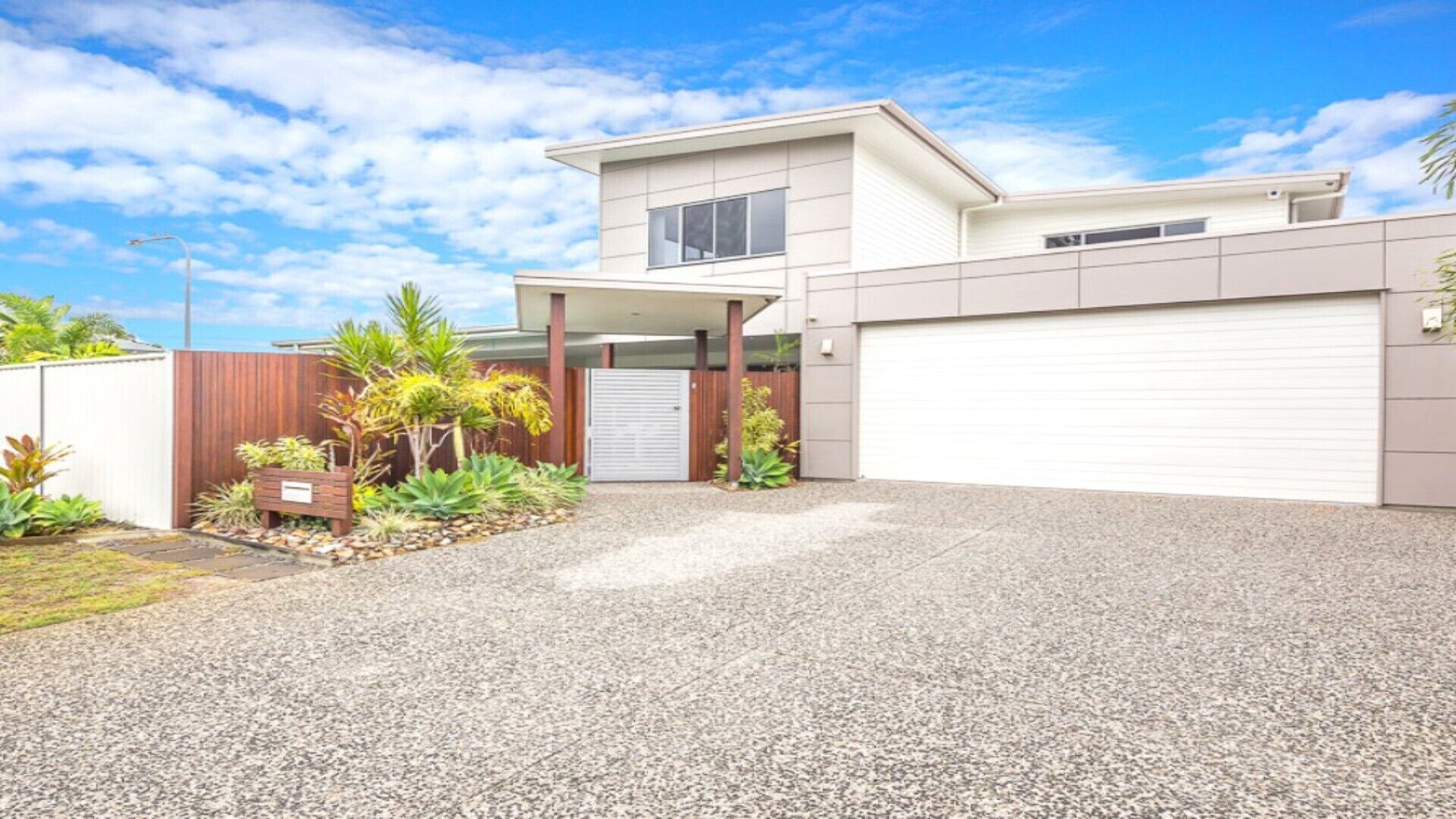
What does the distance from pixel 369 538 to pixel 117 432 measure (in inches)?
157

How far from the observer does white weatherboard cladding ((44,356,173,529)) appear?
7.91 meters

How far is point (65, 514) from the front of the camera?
791 cm

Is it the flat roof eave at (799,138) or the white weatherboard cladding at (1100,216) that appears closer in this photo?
the flat roof eave at (799,138)

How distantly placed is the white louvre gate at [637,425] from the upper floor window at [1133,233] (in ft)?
28.2

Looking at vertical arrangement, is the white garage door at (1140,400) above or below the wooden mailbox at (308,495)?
above

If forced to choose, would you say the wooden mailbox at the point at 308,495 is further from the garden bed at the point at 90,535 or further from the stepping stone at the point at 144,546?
the garden bed at the point at 90,535

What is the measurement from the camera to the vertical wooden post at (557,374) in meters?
10.4

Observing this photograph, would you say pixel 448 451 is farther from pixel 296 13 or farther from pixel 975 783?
pixel 975 783

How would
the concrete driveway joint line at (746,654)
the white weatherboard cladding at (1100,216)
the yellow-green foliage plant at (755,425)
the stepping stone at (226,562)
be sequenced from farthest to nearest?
the white weatherboard cladding at (1100,216) → the yellow-green foliage plant at (755,425) → the stepping stone at (226,562) → the concrete driveway joint line at (746,654)

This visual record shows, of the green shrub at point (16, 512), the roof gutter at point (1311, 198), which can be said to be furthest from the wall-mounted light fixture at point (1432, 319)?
the green shrub at point (16, 512)

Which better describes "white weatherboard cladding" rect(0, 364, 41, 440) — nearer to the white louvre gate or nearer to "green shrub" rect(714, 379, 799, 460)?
the white louvre gate

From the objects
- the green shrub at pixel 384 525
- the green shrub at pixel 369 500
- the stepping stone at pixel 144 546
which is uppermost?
the green shrub at pixel 369 500

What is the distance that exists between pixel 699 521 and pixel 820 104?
25.8 ft

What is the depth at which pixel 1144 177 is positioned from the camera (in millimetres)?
15609
